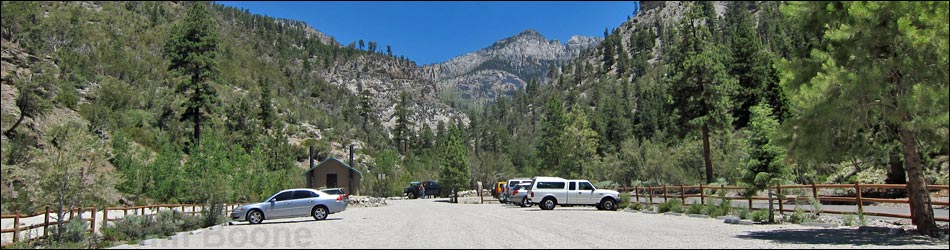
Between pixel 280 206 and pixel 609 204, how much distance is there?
1484 centimetres

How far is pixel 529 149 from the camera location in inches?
5605

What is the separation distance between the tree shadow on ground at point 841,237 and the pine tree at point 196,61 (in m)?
43.7

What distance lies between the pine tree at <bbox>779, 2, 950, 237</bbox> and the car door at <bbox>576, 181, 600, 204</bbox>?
1554cm

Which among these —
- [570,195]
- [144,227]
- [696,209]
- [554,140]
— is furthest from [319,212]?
[554,140]

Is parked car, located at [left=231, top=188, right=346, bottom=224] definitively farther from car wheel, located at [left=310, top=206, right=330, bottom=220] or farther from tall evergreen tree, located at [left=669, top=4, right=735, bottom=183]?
tall evergreen tree, located at [left=669, top=4, right=735, bottom=183]

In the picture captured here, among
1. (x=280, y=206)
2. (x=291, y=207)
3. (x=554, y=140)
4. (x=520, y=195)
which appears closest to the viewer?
(x=280, y=206)

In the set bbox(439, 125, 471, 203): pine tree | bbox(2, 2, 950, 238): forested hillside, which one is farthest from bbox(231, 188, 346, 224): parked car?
bbox(439, 125, 471, 203): pine tree

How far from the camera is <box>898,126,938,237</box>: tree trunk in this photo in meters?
13.7

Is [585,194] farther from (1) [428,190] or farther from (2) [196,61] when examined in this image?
(1) [428,190]

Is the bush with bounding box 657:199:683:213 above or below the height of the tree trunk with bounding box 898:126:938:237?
below

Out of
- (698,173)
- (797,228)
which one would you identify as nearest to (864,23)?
(797,228)

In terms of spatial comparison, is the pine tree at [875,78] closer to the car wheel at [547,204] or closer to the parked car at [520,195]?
the car wheel at [547,204]

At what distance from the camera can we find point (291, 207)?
24.3 m

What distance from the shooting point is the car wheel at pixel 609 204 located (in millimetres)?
29359
